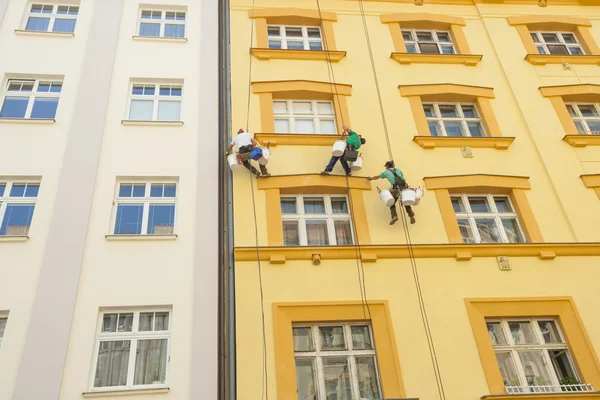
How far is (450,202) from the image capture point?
9.85 meters

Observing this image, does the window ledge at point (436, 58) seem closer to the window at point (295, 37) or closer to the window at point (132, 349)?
the window at point (295, 37)

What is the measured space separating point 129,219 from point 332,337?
4172 mm

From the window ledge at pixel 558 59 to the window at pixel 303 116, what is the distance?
5282mm

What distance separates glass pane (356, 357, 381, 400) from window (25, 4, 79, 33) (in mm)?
9841

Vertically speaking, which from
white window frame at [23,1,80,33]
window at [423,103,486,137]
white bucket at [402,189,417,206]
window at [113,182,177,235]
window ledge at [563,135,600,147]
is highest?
white window frame at [23,1,80,33]

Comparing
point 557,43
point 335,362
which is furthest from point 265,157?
point 557,43

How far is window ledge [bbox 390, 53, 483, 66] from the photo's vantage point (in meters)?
12.2

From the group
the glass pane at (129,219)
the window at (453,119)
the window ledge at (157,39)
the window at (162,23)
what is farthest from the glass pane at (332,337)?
the window at (162,23)

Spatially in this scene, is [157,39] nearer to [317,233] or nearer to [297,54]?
[297,54]

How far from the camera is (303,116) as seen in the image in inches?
439

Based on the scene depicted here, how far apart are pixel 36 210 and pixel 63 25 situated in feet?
17.6

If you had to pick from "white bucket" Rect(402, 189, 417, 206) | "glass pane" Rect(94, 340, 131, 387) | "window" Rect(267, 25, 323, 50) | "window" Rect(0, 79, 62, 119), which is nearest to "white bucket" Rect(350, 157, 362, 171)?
"white bucket" Rect(402, 189, 417, 206)

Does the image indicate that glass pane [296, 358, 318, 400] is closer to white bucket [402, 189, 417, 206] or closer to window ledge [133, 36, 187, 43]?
white bucket [402, 189, 417, 206]

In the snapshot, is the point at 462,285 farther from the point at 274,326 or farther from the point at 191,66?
the point at 191,66
